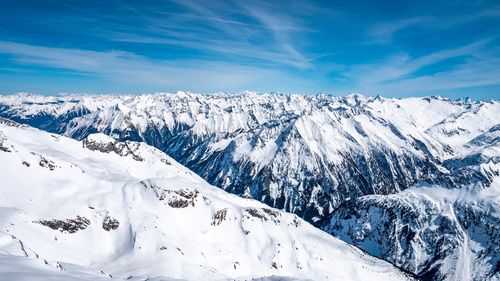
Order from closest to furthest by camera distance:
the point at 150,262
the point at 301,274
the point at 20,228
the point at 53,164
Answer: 1. the point at 20,228
2. the point at 150,262
3. the point at 53,164
4. the point at 301,274

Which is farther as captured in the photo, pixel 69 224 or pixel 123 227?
pixel 123 227

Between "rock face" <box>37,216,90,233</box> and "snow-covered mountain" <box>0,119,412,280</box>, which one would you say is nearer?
"snow-covered mountain" <box>0,119,412,280</box>

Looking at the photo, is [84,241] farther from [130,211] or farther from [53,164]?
[53,164]

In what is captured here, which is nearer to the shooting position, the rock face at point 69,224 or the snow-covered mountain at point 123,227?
the snow-covered mountain at point 123,227

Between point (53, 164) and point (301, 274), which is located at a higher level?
point (53, 164)

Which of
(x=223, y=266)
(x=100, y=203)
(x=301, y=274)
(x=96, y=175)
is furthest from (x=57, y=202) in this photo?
(x=301, y=274)

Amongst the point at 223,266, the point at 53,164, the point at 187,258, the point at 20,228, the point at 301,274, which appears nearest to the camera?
the point at 20,228

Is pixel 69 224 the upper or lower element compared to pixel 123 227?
upper

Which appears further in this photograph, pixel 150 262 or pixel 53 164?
pixel 53 164

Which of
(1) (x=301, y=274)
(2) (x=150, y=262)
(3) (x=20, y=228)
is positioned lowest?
(1) (x=301, y=274)

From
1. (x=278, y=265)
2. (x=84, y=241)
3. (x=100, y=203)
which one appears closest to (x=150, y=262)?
(x=84, y=241)
